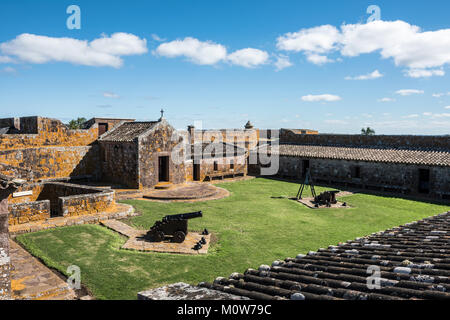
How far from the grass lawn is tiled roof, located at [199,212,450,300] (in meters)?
3.31

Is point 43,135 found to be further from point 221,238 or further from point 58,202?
point 221,238

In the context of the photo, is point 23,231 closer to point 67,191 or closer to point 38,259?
point 38,259

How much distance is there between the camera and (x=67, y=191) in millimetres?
15484

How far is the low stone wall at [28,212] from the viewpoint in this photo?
468 inches

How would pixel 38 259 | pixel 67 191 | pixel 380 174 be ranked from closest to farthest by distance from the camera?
pixel 38 259 → pixel 67 191 → pixel 380 174

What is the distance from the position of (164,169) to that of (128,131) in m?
3.43

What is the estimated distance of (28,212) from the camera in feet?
39.9

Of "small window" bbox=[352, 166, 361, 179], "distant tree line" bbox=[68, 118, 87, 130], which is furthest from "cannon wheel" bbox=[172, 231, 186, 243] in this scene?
"distant tree line" bbox=[68, 118, 87, 130]

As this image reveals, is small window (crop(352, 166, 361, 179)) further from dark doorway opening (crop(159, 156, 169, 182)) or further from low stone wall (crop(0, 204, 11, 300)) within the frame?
low stone wall (crop(0, 204, 11, 300))

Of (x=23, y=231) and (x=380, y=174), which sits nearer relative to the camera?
(x=23, y=231)

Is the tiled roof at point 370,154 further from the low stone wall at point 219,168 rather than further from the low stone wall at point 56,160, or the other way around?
the low stone wall at point 56,160

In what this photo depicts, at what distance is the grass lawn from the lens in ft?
27.9
